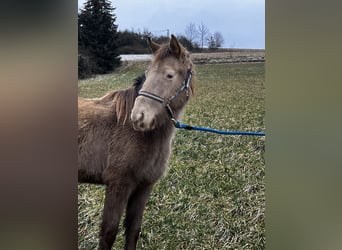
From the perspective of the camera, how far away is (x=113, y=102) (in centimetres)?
208

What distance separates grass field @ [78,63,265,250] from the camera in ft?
6.48

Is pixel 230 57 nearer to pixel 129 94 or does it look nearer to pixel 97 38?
pixel 129 94

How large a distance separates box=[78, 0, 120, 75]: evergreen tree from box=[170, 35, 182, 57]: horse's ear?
1.05 feet

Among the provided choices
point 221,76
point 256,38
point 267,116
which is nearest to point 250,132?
point 267,116

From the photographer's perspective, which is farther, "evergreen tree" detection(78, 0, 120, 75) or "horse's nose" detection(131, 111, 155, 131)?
"evergreen tree" detection(78, 0, 120, 75)

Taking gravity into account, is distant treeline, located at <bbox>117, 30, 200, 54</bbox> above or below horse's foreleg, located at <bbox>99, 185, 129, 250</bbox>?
above

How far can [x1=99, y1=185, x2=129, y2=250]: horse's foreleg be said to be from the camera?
2.06 metres

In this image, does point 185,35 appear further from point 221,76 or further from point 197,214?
point 197,214

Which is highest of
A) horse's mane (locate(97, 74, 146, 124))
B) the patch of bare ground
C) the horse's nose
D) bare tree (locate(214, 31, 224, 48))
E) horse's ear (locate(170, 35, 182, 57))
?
bare tree (locate(214, 31, 224, 48))

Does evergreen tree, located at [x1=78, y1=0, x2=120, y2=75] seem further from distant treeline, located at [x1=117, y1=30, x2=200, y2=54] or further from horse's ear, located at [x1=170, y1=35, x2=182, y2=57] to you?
horse's ear, located at [x1=170, y1=35, x2=182, y2=57]

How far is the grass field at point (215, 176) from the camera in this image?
77.8 inches

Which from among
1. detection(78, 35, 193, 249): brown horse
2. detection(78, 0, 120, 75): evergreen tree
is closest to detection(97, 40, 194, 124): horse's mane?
detection(78, 35, 193, 249): brown horse

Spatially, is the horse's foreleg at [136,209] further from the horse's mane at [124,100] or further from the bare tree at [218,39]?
the bare tree at [218,39]

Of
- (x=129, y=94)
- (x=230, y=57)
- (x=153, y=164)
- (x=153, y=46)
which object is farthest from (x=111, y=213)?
(x=230, y=57)
